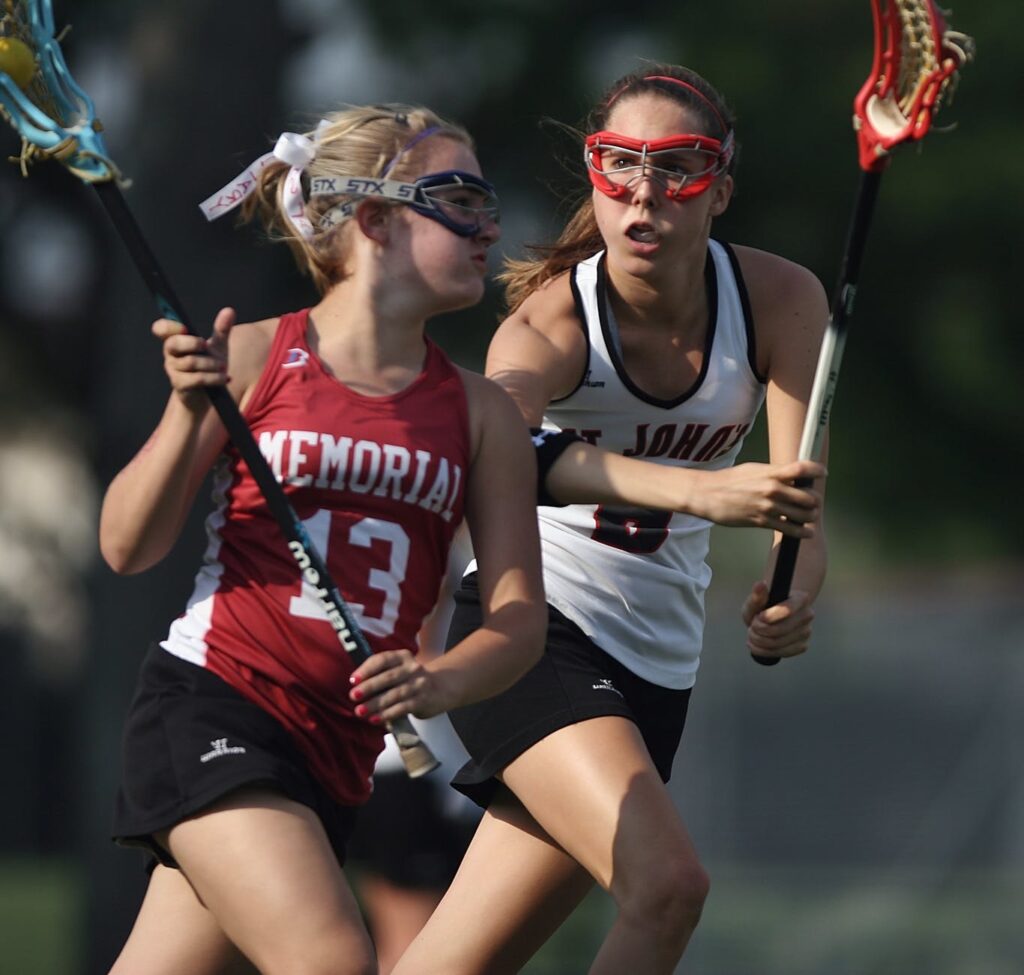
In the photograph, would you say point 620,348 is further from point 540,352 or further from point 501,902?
point 501,902

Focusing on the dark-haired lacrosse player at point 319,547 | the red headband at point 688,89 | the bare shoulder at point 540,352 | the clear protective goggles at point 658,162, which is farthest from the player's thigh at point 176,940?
the red headband at point 688,89

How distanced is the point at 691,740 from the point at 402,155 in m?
10.2

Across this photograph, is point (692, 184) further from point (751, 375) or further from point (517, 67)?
point (517, 67)

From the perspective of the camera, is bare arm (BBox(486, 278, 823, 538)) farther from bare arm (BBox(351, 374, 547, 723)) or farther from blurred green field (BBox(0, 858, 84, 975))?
blurred green field (BBox(0, 858, 84, 975))

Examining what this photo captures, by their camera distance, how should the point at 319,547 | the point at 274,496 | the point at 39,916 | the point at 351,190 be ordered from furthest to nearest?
1. the point at 39,916
2. the point at 351,190
3. the point at 319,547
4. the point at 274,496

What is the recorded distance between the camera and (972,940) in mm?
12805

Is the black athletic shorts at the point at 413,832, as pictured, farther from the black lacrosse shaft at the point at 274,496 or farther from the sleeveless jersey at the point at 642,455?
the black lacrosse shaft at the point at 274,496

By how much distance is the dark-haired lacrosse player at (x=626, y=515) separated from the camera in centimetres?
450

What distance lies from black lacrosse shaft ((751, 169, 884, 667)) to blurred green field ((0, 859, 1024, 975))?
6779 millimetres

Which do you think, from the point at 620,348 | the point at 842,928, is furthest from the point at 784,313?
the point at 842,928

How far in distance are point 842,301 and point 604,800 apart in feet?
3.74

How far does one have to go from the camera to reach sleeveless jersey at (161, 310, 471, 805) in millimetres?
4211

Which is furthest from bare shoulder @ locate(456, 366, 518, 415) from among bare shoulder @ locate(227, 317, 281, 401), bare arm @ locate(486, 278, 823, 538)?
bare shoulder @ locate(227, 317, 281, 401)

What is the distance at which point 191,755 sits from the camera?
4.12m
